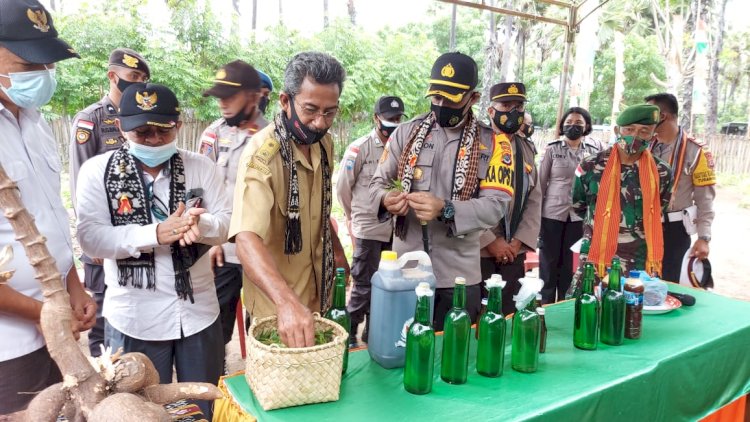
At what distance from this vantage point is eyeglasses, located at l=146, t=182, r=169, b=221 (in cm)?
227

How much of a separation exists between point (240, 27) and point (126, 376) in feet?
46.6

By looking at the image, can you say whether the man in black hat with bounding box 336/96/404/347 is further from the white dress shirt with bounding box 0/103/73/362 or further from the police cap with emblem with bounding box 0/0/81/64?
the police cap with emblem with bounding box 0/0/81/64

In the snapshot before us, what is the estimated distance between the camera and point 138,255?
216 cm

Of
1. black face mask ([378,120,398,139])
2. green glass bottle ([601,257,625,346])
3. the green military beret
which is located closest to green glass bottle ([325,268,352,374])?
green glass bottle ([601,257,625,346])

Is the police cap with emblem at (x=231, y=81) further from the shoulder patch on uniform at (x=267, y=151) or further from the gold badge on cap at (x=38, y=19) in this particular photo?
the gold badge on cap at (x=38, y=19)

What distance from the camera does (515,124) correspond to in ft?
13.3

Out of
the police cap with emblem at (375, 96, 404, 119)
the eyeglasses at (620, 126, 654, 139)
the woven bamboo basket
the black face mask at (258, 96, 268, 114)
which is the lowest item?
the woven bamboo basket

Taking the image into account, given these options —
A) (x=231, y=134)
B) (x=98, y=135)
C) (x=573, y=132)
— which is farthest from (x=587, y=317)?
(x=573, y=132)

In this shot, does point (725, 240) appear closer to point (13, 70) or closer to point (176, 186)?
point (176, 186)

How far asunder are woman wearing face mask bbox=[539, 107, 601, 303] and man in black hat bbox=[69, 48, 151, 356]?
387 centimetres

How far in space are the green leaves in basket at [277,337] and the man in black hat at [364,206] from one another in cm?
292

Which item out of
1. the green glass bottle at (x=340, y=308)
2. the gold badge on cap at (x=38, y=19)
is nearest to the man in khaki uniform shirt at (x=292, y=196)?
the green glass bottle at (x=340, y=308)

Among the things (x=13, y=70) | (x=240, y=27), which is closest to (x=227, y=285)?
(x=13, y=70)

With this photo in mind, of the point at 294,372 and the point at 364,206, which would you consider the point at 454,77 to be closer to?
the point at 294,372
